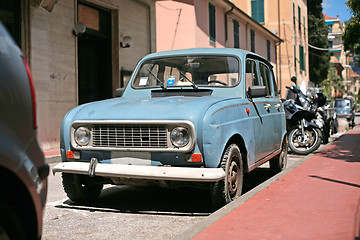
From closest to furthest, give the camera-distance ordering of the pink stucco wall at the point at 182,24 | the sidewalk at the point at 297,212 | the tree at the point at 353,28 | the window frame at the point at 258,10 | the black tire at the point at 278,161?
the sidewalk at the point at 297,212, the black tire at the point at 278,161, the tree at the point at 353,28, the pink stucco wall at the point at 182,24, the window frame at the point at 258,10

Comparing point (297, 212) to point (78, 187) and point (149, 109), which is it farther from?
point (78, 187)

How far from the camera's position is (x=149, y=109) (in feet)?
15.9

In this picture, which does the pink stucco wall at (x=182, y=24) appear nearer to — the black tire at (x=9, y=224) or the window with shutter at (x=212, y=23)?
the window with shutter at (x=212, y=23)

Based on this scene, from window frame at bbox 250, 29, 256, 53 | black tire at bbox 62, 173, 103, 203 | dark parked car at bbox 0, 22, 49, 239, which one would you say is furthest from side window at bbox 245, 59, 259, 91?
window frame at bbox 250, 29, 256, 53

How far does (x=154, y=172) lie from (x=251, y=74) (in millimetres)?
2486

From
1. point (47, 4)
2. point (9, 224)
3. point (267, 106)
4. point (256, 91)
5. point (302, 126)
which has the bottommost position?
point (9, 224)

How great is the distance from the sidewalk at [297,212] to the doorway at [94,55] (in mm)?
9607

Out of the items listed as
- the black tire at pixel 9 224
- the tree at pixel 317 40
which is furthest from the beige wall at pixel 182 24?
the tree at pixel 317 40

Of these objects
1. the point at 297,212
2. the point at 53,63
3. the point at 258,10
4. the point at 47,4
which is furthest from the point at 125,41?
the point at 258,10

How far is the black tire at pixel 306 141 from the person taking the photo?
424 inches

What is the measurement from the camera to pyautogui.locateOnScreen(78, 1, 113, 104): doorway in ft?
48.5

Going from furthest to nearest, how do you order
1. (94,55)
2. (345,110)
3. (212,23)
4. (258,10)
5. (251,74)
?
(258,10)
(345,110)
(212,23)
(94,55)
(251,74)

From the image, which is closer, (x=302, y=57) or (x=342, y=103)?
(x=342, y=103)

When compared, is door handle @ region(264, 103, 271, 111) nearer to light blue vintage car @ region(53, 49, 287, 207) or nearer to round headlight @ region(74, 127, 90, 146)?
light blue vintage car @ region(53, 49, 287, 207)
